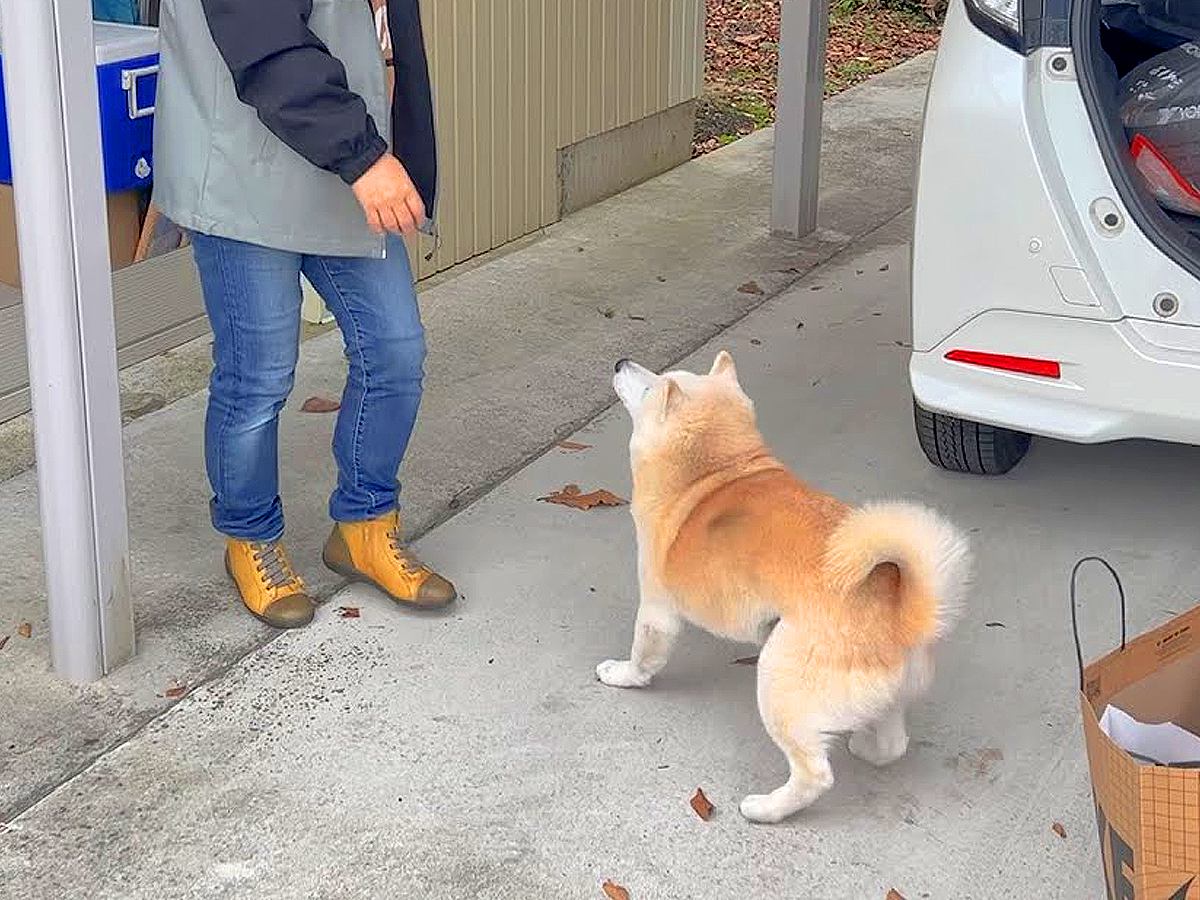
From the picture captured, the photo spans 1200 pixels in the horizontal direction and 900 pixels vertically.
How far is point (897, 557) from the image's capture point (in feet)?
8.64

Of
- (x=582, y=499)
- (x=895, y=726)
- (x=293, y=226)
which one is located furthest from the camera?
(x=582, y=499)

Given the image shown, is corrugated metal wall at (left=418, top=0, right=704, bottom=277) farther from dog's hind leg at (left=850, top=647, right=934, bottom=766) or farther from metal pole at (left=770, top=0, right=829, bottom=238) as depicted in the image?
dog's hind leg at (left=850, top=647, right=934, bottom=766)

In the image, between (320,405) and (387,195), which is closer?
(387,195)

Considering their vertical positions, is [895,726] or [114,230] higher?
[114,230]

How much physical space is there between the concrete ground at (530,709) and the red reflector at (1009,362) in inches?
21.1

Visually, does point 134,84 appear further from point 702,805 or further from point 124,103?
point 702,805

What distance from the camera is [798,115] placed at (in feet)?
21.2

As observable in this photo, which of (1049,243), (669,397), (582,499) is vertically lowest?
(582,499)

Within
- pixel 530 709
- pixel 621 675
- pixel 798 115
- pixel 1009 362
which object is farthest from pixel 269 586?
pixel 798 115

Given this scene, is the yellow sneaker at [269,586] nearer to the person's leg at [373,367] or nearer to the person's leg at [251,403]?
the person's leg at [251,403]

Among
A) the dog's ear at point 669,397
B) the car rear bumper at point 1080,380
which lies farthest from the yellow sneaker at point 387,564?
the car rear bumper at point 1080,380

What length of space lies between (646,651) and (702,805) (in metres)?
0.39

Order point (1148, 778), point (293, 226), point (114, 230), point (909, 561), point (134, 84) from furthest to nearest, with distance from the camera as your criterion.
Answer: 1. point (114, 230)
2. point (134, 84)
3. point (293, 226)
4. point (909, 561)
5. point (1148, 778)

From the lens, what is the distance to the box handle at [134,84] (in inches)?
187
